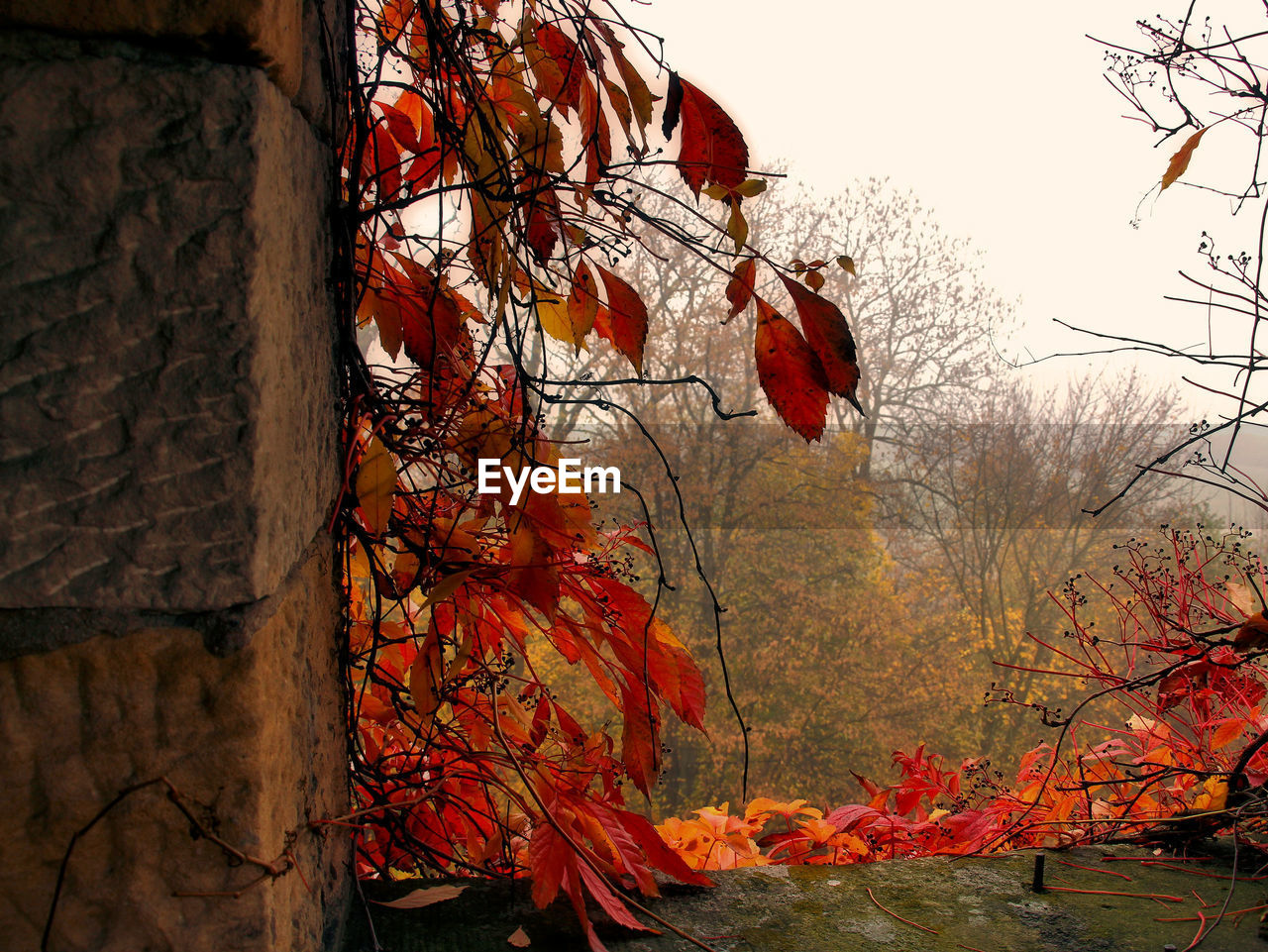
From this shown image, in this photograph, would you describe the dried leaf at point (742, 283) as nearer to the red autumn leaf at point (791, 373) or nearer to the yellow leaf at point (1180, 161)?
the red autumn leaf at point (791, 373)

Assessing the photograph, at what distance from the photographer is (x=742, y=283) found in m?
0.66

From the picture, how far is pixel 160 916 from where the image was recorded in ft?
1.29

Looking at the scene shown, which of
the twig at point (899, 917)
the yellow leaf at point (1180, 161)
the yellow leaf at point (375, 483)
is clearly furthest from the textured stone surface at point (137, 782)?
the yellow leaf at point (1180, 161)

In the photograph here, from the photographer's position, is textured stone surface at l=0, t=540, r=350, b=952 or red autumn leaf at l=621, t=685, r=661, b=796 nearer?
textured stone surface at l=0, t=540, r=350, b=952

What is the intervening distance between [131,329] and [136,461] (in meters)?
0.06

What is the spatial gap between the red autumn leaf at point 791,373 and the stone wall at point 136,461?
36 cm

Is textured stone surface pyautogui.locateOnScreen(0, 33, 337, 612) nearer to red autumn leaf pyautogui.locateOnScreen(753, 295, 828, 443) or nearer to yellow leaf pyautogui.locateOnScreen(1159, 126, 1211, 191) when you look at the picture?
red autumn leaf pyautogui.locateOnScreen(753, 295, 828, 443)

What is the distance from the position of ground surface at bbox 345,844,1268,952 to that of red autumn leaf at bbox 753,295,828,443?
1.31 ft

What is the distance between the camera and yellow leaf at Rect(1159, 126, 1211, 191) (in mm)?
746

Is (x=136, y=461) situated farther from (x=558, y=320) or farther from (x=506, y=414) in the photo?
(x=558, y=320)

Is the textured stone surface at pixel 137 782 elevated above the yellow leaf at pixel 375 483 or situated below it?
below

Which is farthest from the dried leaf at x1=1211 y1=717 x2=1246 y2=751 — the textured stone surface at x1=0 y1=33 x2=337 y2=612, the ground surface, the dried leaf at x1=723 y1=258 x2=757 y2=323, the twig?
the textured stone surface at x1=0 y1=33 x2=337 y2=612

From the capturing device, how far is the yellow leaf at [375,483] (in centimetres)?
54

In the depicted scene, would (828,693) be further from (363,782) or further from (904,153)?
(363,782)
